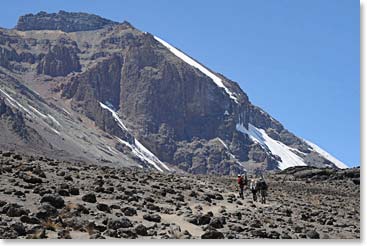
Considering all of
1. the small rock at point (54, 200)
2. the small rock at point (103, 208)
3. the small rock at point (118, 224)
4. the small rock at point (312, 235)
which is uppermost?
the small rock at point (54, 200)

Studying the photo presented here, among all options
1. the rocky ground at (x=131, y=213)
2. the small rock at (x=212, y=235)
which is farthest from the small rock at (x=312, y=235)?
the small rock at (x=212, y=235)

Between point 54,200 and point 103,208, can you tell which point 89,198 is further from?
point 54,200

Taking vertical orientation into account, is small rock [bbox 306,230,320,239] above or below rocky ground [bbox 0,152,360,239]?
below

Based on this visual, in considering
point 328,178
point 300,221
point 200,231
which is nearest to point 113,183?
point 300,221

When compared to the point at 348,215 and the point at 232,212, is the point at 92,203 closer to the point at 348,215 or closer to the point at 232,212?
the point at 232,212

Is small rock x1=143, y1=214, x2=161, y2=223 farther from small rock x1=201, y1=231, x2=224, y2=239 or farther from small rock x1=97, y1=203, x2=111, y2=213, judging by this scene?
small rock x1=201, y1=231, x2=224, y2=239

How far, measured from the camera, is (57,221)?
53.4 ft

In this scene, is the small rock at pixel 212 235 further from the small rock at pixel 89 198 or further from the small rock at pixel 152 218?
the small rock at pixel 89 198

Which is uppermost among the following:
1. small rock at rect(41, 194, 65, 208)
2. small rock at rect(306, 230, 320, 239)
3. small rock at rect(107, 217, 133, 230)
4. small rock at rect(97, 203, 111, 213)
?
small rock at rect(41, 194, 65, 208)

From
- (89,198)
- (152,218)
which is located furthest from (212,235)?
(89,198)

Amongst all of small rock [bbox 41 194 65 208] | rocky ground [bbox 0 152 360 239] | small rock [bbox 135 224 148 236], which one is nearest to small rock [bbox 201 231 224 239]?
rocky ground [bbox 0 152 360 239]

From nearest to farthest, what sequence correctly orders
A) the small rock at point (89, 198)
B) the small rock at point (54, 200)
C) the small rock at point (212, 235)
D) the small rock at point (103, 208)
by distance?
the small rock at point (212, 235) < the small rock at point (54, 200) < the small rock at point (103, 208) < the small rock at point (89, 198)

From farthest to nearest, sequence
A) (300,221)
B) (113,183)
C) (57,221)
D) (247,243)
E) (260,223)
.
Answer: (113,183), (300,221), (260,223), (57,221), (247,243)

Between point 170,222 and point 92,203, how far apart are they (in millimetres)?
3315
